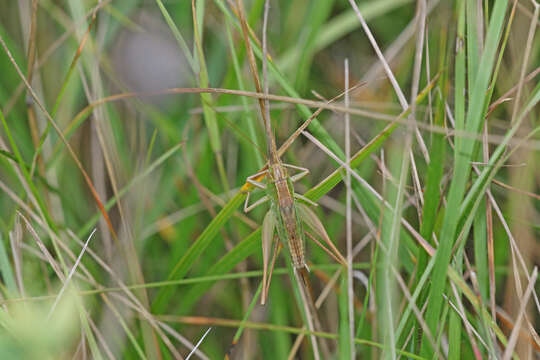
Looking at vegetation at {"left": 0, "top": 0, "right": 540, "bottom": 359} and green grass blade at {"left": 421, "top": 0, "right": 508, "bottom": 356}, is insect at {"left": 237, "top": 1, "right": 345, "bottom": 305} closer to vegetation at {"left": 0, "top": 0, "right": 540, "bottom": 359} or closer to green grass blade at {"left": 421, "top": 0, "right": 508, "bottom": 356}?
vegetation at {"left": 0, "top": 0, "right": 540, "bottom": 359}

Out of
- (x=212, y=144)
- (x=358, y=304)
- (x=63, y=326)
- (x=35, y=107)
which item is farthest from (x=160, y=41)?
(x=63, y=326)

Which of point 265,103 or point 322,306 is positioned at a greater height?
point 265,103

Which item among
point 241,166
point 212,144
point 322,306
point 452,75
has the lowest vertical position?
point 322,306

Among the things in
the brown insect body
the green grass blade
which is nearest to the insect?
the brown insect body

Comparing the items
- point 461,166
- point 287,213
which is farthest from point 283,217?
point 461,166

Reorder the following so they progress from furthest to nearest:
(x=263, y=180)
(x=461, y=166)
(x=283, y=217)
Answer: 1. (x=263, y=180)
2. (x=283, y=217)
3. (x=461, y=166)

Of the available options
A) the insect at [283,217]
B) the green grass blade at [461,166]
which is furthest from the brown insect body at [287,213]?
the green grass blade at [461,166]

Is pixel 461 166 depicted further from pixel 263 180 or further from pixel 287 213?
pixel 263 180

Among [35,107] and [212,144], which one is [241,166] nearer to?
[212,144]
